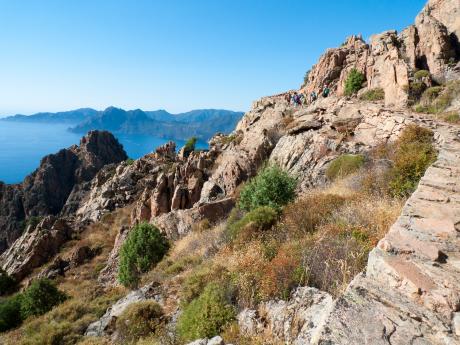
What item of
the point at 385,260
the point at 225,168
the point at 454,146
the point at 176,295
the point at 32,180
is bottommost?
the point at 32,180

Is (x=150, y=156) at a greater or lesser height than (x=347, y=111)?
lesser

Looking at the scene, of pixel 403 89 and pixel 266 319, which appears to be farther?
pixel 403 89

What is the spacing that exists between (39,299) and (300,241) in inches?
596

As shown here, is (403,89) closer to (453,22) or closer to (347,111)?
(347,111)

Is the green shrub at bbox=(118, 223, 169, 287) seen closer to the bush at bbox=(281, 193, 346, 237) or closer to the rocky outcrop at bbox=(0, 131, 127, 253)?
the bush at bbox=(281, 193, 346, 237)

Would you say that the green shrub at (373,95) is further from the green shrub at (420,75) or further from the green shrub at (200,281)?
the green shrub at (200,281)

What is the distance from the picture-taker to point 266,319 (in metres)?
6.17

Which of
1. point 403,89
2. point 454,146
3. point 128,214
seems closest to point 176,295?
point 454,146

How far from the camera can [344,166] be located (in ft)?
53.0

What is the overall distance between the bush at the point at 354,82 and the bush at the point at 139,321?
32.3 meters

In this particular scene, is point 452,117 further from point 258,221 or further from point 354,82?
point 354,82

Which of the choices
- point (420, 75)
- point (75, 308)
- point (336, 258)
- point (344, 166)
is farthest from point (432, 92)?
point (75, 308)

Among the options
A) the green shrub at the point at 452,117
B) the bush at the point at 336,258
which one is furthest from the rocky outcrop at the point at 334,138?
the bush at the point at 336,258

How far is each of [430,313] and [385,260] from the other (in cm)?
82
